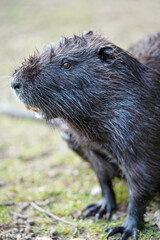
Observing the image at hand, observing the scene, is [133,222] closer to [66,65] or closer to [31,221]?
[31,221]

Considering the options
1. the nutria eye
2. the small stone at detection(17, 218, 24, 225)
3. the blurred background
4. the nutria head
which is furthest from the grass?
the nutria eye

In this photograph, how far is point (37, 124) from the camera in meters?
6.64

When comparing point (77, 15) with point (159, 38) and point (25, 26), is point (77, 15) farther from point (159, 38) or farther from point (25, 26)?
point (159, 38)

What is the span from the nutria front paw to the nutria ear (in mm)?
1686

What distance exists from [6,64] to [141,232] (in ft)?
26.9

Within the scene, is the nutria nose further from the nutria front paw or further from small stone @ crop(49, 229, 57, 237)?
the nutria front paw

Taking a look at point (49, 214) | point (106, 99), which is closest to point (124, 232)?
point (49, 214)

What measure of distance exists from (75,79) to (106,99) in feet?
1.12

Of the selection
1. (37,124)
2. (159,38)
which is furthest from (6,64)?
(159,38)

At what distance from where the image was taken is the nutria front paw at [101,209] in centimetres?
355

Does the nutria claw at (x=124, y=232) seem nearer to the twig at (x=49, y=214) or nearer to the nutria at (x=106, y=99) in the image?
the nutria at (x=106, y=99)

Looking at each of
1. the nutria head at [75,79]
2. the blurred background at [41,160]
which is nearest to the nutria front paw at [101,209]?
the blurred background at [41,160]

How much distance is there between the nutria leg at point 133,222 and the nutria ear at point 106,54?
138 centimetres

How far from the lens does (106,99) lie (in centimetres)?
290
